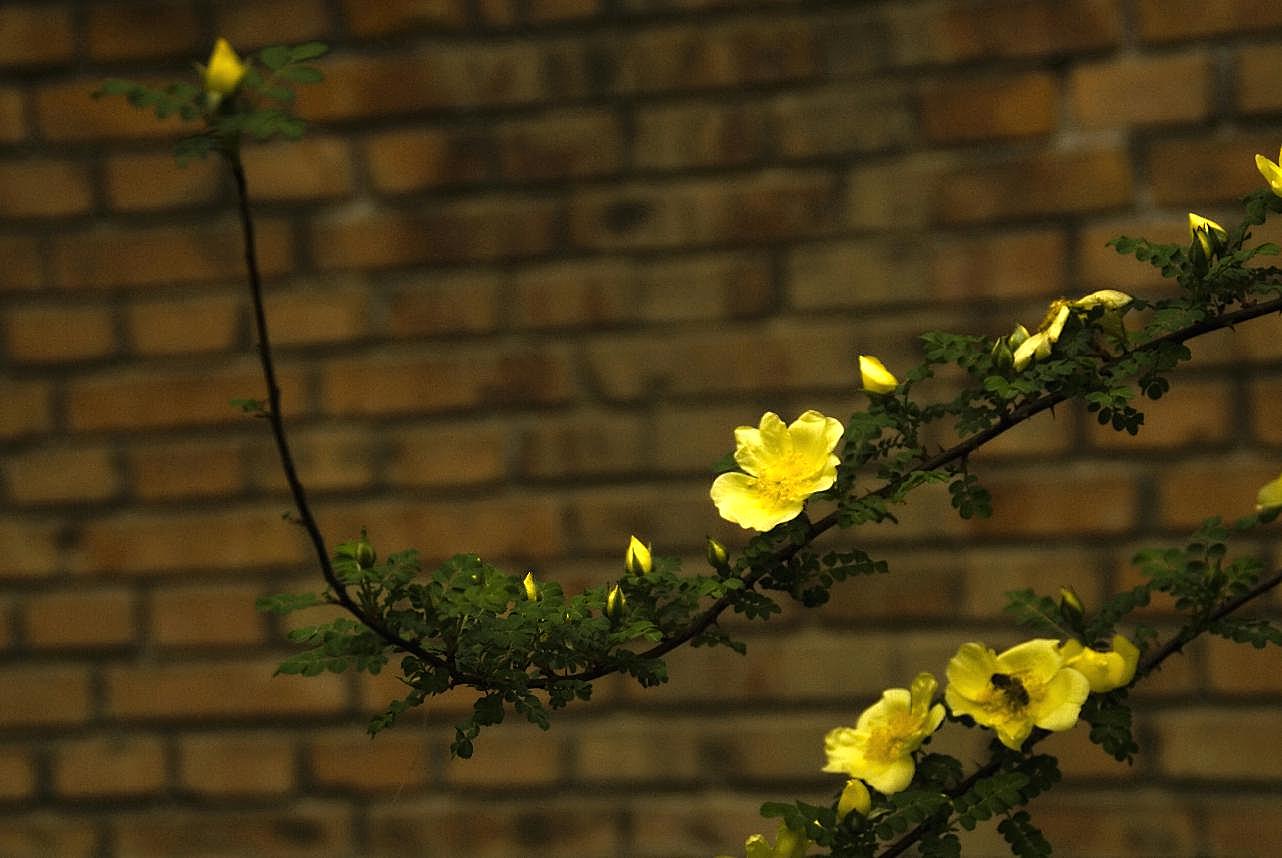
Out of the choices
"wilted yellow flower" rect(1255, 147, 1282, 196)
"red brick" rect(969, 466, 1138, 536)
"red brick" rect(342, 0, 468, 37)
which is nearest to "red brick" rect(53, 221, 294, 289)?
"red brick" rect(342, 0, 468, 37)

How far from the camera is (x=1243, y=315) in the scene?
0.71 metres

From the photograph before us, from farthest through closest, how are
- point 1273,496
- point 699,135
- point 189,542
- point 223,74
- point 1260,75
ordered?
point 189,542 → point 699,135 → point 1260,75 → point 1273,496 → point 223,74

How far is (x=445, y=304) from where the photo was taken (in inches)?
62.2

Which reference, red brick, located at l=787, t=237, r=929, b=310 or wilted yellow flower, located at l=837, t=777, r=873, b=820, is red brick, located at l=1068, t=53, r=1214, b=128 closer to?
red brick, located at l=787, t=237, r=929, b=310

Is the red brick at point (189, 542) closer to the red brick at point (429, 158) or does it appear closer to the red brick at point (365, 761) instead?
the red brick at point (365, 761)

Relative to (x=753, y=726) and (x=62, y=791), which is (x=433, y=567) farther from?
(x=62, y=791)

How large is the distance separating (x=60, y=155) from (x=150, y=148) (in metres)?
0.10

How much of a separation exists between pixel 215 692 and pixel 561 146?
70 centimetres

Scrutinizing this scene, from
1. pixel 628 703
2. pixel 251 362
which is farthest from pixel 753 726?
pixel 251 362

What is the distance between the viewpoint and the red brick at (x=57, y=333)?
5.38ft

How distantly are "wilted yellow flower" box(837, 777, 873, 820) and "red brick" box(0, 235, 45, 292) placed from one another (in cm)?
124

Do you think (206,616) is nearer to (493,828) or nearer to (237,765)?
(237,765)

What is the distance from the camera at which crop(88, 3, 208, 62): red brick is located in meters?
1.59

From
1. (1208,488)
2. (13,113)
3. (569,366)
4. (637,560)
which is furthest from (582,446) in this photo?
(637,560)
